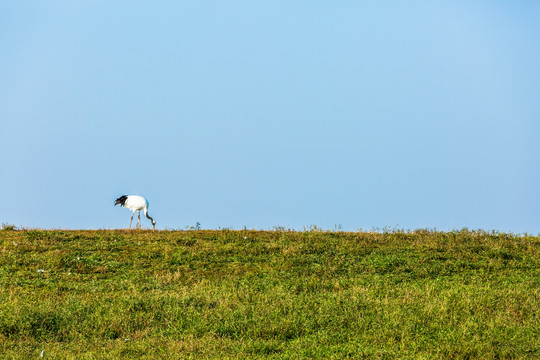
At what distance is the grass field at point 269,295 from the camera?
1098cm

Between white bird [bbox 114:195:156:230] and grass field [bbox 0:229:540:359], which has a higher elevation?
white bird [bbox 114:195:156:230]

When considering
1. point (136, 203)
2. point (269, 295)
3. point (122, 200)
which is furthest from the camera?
point (122, 200)

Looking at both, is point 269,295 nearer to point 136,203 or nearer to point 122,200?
point 136,203

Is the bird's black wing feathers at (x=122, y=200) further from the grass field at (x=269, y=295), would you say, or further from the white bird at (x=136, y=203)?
the grass field at (x=269, y=295)

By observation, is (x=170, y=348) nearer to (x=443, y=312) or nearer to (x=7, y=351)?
(x=7, y=351)

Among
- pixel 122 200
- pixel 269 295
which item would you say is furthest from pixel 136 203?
pixel 269 295

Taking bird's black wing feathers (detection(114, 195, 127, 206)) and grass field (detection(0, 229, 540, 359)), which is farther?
bird's black wing feathers (detection(114, 195, 127, 206))

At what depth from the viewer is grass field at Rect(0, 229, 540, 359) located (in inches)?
432

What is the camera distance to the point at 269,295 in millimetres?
14859

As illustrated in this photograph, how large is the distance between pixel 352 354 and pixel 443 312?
378 cm

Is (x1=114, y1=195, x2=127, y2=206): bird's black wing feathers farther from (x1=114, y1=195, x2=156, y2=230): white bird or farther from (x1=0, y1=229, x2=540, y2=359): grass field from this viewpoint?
(x1=0, y1=229, x2=540, y2=359): grass field

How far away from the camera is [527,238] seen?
1022 inches

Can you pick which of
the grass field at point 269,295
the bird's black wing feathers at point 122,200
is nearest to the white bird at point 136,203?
the bird's black wing feathers at point 122,200

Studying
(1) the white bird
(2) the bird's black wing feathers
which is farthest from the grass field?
(2) the bird's black wing feathers
